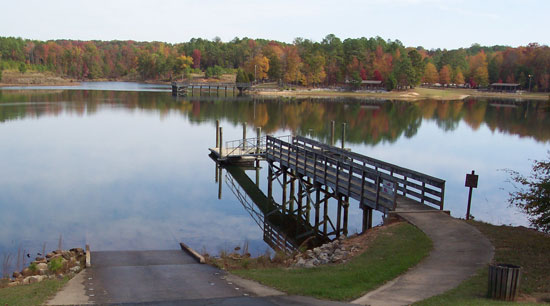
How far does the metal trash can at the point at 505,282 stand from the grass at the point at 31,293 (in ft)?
29.1

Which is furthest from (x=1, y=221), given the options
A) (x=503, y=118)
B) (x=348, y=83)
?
(x=348, y=83)

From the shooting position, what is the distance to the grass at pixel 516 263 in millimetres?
10320

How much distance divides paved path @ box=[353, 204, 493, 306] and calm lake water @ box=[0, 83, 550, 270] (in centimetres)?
460

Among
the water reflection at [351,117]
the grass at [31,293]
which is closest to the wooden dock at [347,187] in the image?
the grass at [31,293]

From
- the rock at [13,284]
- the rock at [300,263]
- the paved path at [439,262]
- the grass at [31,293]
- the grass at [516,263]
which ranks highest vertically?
the grass at [516,263]

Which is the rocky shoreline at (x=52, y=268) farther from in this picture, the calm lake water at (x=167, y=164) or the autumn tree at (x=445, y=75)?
the autumn tree at (x=445, y=75)

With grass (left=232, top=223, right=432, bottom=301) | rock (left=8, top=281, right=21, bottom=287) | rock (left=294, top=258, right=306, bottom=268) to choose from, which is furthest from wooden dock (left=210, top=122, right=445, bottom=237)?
rock (left=8, top=281, right=21, bottom=287)

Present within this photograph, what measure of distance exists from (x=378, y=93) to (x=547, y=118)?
5368 cm

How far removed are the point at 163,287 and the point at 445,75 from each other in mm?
157228

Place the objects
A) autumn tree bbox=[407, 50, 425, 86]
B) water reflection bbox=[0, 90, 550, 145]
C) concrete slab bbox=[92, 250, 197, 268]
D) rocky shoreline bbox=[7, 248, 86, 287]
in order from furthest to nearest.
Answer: autumn tree bbox=[407, 50, 425, 86]
water reflection bbox=[0, 90, 550, 145]
concrete slab bbox=[92, 250, 197, 268]
rocky shoreline bbox=[7, 248, 86, 287]

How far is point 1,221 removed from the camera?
23.0 metres

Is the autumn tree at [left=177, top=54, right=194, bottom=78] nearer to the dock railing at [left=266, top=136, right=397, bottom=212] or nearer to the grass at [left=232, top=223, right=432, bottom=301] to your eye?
the dock railing at [left=266, top=136, right=397, bottom=212]

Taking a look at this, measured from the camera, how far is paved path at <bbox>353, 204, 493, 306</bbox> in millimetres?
11008

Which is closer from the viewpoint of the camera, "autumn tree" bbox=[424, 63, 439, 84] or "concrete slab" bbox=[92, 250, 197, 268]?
"concrete slab" bbox=[92, 250, 197, 268]
